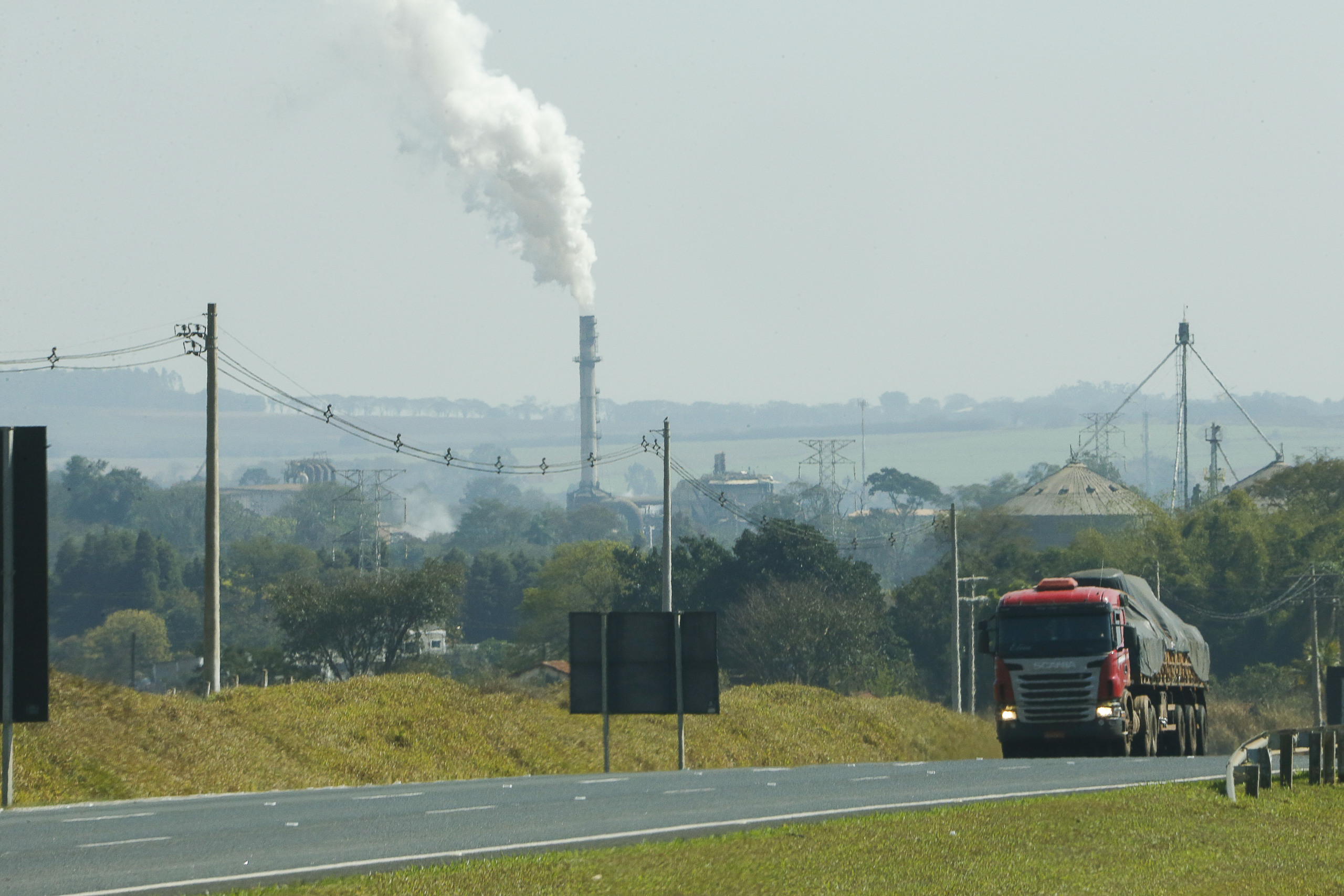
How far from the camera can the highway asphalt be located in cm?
1350

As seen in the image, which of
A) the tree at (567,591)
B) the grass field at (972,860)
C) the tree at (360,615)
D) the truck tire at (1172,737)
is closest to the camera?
the grass field at (972,860)

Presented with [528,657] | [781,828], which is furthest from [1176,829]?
[528,657]

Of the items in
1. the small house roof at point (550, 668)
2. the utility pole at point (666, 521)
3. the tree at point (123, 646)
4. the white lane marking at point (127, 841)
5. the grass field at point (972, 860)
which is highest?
the utility pole at point (666, 521)

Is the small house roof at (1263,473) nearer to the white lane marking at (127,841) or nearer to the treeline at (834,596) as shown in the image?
the treeline at (834,596)

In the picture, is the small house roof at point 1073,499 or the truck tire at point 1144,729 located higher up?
the small house roof at point 1073,499

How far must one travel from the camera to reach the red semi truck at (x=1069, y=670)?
36281 mm

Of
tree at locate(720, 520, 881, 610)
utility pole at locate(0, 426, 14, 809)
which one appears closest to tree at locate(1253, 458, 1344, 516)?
tree at locate(720, 520, 881, 610)

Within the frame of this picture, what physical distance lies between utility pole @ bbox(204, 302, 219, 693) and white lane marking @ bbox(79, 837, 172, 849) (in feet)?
66.3

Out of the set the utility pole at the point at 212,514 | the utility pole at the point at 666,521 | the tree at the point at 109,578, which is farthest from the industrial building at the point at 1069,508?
the utility pole at the point at 212,514

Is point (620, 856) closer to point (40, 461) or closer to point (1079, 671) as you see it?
point (40, 461)

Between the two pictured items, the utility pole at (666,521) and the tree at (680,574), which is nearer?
the utility pole at (666,521)

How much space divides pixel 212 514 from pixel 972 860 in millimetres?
24713

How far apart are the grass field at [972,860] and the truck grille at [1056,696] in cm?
1483

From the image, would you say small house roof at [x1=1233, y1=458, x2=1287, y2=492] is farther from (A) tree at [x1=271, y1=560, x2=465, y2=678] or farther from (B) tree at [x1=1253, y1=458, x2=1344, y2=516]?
(A) tree at [x1=271, y1=560, x2=465, y2=678]
